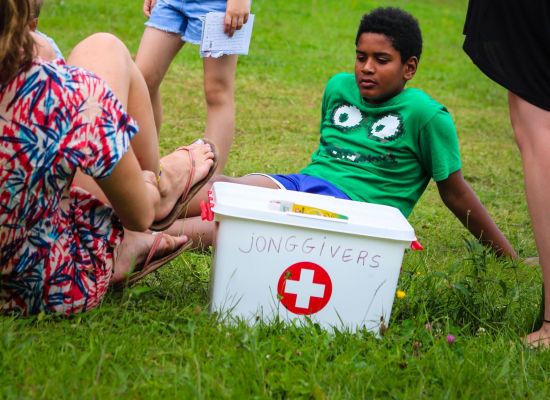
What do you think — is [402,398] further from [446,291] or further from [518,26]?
[518,26]

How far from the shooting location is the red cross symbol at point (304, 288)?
2746mm

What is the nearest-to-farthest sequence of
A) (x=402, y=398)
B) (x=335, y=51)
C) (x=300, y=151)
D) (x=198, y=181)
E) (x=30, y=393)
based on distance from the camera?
1. (x=30, y=393)
2. (x=402, y=398)
3. (x=198, y=181)
4. (x=300, y=151)
5. (x=335, y=51)

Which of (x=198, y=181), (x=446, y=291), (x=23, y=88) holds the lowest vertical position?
(x=446, y=291)

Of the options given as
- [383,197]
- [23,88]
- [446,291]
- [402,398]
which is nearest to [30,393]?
[23,88]

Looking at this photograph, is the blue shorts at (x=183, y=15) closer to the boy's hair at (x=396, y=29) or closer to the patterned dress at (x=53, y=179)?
the boy's hair at (x=396, y=29)

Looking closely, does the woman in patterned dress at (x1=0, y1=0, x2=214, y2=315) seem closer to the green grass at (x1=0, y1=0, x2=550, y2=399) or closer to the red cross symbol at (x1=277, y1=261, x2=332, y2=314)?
the green grass at (x1=0, y1=0, x2=550, y2=399)

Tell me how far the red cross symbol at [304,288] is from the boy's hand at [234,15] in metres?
1.82

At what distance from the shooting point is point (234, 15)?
425 centimetres

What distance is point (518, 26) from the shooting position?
2.97 metres

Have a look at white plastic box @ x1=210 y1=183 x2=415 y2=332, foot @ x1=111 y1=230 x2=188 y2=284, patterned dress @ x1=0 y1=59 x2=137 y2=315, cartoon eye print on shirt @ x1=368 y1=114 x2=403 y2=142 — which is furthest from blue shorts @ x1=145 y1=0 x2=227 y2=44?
patterned dress @ x1=0 y1=59 x2=137 y2=315

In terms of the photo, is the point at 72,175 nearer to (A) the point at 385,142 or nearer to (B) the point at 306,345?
(B) the point at 306,345

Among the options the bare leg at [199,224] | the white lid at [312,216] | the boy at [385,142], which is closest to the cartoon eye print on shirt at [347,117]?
the boy at [385,142]

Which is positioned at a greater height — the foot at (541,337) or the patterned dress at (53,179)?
the patterned dress at (53,179)

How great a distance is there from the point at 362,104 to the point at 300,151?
6.87 feet
